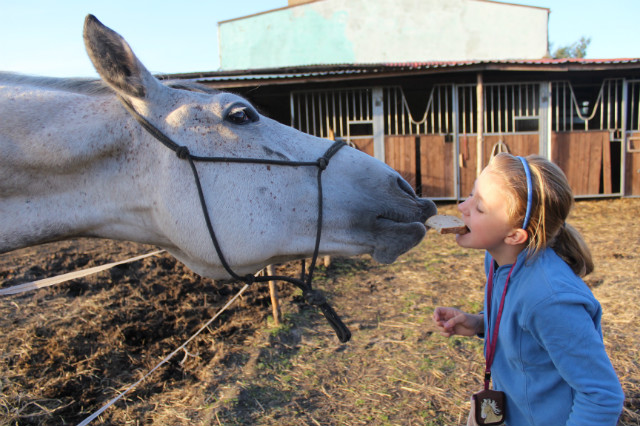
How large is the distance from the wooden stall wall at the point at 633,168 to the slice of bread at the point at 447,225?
10842mm

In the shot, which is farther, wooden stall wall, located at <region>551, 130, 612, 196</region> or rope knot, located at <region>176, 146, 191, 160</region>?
wooden stall wall, located at <region>551, 130, 612, 196</region>

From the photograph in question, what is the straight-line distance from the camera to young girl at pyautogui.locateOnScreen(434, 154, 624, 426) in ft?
3.82

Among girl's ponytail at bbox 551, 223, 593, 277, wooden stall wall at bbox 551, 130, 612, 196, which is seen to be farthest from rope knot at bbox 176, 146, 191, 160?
wooden stall wall at bbox 551, 130, 612, 196

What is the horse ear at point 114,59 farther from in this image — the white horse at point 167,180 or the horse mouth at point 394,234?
the horse mouth at point 394,234

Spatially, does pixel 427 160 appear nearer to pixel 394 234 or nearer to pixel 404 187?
pixel 404 187

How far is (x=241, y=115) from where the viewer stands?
1.66 m

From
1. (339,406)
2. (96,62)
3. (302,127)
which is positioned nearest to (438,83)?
(302,127)

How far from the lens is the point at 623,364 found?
291cm

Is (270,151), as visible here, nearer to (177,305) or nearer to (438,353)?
(438,353)

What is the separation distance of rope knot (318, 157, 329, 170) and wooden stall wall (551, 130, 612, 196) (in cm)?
999

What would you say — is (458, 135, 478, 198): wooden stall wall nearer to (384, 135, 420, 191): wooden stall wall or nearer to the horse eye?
(384, 135, 420, 191): wooden stall wall

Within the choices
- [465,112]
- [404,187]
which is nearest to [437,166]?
[465,112]

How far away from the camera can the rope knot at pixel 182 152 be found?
5.04 feet

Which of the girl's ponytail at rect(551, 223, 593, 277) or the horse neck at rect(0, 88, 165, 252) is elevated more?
the horse neck at rect(0, 88, 165, 252)
